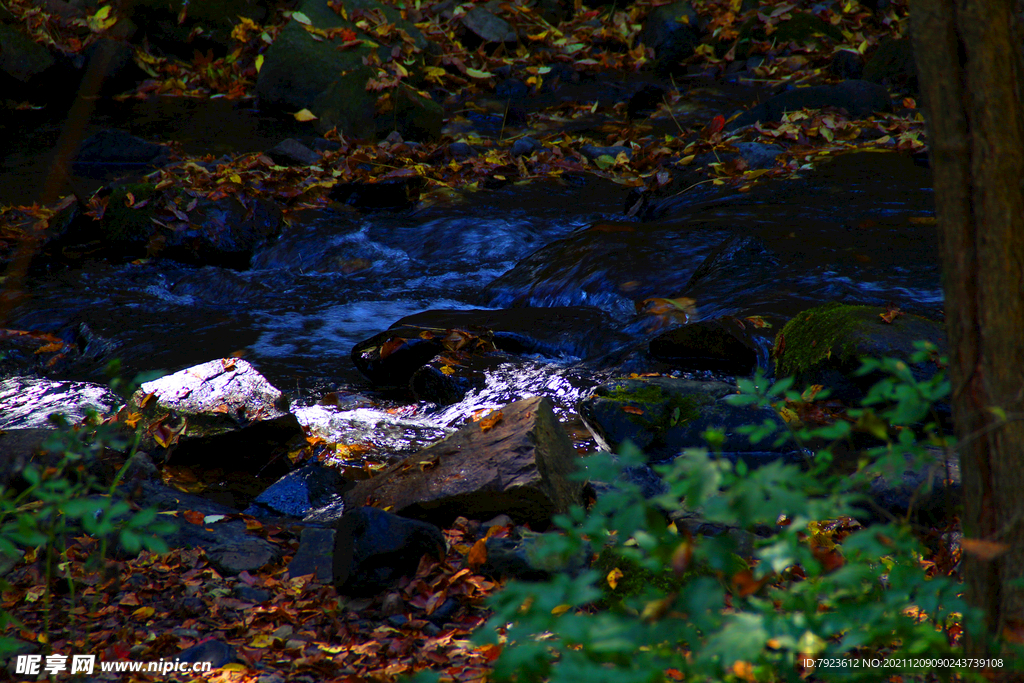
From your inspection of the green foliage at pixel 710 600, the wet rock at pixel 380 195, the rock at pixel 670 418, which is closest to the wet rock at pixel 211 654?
the green foliage at pixel 710 600

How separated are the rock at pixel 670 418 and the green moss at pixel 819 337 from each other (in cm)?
45

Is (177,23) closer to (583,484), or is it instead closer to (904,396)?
(583,484)

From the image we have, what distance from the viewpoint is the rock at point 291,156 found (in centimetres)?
938

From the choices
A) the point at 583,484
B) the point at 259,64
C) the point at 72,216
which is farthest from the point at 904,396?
the point at 259,64

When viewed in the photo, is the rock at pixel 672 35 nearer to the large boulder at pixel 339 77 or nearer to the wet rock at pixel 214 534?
the large boulder at pixel 339 77

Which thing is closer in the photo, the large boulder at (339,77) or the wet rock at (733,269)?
the wet rock at (733,269)

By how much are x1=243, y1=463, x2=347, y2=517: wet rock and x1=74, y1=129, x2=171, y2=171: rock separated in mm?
7720

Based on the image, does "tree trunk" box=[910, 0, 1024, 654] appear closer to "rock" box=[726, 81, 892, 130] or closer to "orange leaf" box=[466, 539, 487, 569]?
"orange leaf" box=[466, 539, 487, 569]

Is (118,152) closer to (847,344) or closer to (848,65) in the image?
(847,344)

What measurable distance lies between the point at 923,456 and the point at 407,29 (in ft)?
41.7

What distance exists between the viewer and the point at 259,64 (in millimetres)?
13156

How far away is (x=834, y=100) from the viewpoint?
9.45 meters

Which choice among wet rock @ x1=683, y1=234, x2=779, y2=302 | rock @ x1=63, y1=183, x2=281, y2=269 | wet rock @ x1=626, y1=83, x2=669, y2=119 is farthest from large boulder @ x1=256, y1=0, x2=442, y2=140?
wet rock @ x1=683, y1=234, x2=779, y2=302

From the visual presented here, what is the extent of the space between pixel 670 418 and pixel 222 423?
2457mm
